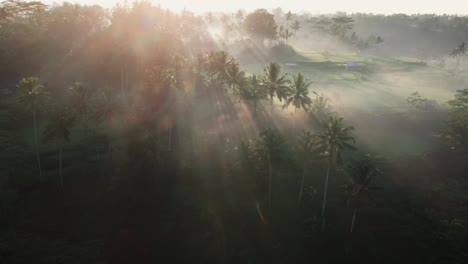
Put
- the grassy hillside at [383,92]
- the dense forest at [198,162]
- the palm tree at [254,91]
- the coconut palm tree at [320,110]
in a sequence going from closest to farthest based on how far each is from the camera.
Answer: the dense forest at [198,162], the grassy hillside at [383,92], the palm tree at [254,91], the coconut palm tree at [320,110]

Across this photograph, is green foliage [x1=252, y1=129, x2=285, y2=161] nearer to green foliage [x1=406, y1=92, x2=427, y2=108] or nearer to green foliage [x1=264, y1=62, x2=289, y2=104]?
green foliage [x1=264, y1=62, x2=289, y2=104]

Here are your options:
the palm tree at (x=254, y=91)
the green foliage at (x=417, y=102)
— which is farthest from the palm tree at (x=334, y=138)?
the green foliage at (x=417, y=102)

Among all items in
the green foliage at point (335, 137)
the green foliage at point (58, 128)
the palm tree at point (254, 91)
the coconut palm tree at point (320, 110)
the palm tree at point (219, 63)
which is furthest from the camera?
the palm tree at point (219, 63)

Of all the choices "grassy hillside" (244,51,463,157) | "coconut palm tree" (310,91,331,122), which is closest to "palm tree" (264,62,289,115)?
"coconut palm tree" (310,91,331,122)

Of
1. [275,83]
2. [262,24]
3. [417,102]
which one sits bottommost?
[417,102]

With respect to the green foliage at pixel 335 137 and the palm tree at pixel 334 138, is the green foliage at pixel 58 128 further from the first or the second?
the green foliage at pixel 335 137

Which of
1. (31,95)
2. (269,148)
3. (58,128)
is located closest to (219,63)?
(269,148)

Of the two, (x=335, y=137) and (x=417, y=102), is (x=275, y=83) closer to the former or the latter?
(x=335, y=137)
